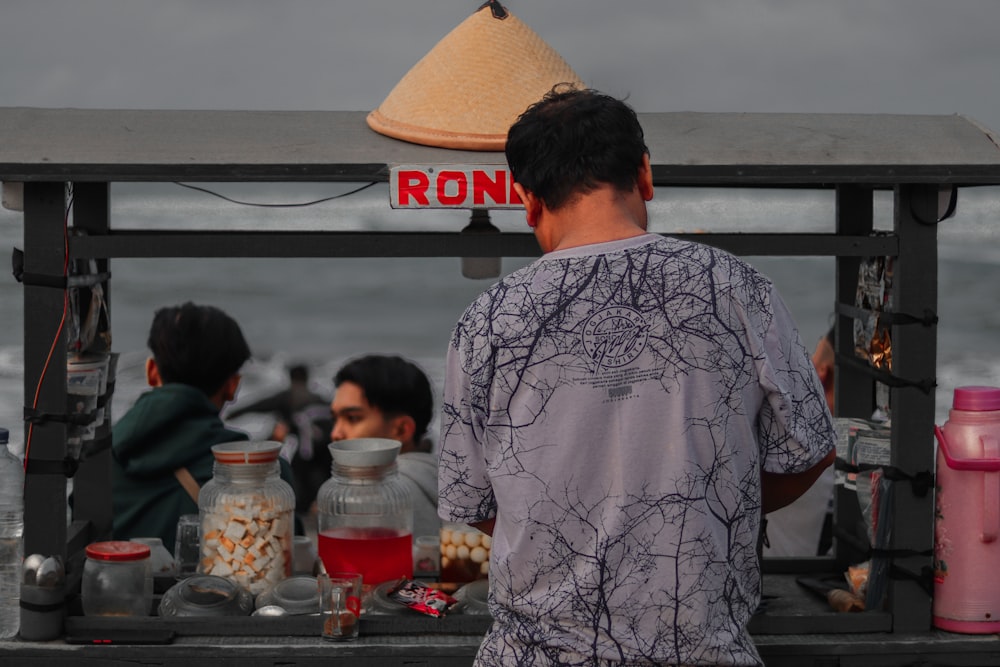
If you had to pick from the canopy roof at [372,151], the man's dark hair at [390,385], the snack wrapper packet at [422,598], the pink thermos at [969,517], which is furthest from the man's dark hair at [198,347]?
the pink thermos at [969,517]

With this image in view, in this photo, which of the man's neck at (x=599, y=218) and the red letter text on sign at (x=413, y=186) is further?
the red letter text on sign at (x=413, y=186)

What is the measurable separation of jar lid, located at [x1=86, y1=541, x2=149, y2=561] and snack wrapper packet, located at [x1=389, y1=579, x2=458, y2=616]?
57 centimetres

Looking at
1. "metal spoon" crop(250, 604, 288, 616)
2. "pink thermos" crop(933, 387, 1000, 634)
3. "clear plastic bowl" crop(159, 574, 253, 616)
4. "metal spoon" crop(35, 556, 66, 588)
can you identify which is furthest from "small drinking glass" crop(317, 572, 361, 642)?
"pink thermos" crop(933, 387, 1000, 634)

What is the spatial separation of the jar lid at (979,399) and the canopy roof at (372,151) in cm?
44

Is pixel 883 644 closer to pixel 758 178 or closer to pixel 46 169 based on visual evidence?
pixel 758 178

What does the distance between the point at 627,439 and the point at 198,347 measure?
2.36m

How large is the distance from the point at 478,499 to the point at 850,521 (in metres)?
1.89

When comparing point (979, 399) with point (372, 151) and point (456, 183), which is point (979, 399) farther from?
point (372, 151)

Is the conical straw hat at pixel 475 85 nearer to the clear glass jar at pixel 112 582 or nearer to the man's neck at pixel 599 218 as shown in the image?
the man's neck at pixel 599 218

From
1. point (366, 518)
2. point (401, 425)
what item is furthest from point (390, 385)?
point (366, 518)

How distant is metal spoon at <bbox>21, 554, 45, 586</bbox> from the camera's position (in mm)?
2531

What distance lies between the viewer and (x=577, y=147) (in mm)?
1624

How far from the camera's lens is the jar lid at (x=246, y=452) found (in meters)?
2.79

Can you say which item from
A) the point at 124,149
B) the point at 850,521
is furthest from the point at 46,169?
the point at 850,521
